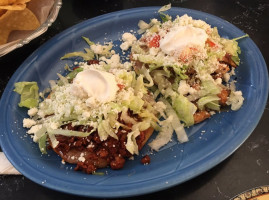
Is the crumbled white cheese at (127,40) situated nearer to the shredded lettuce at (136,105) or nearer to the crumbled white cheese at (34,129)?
the shredded lettuce at (136,105)

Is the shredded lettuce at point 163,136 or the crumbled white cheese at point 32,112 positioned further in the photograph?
the crumbled white cheese at point 32,112

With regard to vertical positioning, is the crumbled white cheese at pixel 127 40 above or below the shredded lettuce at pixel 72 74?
above

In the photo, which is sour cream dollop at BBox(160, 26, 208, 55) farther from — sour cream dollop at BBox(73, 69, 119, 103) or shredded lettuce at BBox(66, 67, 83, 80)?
shredded lettuce at BBox(66, 67, 83, 80)

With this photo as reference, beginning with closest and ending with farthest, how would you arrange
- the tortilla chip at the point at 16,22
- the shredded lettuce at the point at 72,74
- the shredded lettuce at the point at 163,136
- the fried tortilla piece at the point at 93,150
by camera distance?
the fried tortilla piece at the point at 93,150, the shredded lettuce at the point at 163,136, the shredded lettuce at the point at 72,74, the tortilla chip at the point at 16,22

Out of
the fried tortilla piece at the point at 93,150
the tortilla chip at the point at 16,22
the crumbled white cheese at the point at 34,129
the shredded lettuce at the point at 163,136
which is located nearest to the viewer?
the fried tortilla piece at the point at 93,150

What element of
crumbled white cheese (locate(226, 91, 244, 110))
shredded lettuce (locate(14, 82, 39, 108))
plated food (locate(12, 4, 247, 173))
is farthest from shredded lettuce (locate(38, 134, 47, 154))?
crumbled white cheese (locate(226, 91, 244, 110))

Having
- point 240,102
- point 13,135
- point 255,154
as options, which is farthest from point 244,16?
point 13,135

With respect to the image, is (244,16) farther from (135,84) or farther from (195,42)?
(135,84)

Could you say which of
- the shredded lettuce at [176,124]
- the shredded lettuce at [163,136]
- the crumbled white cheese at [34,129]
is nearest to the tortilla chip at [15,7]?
the crumbled white cheese at [34,129]
